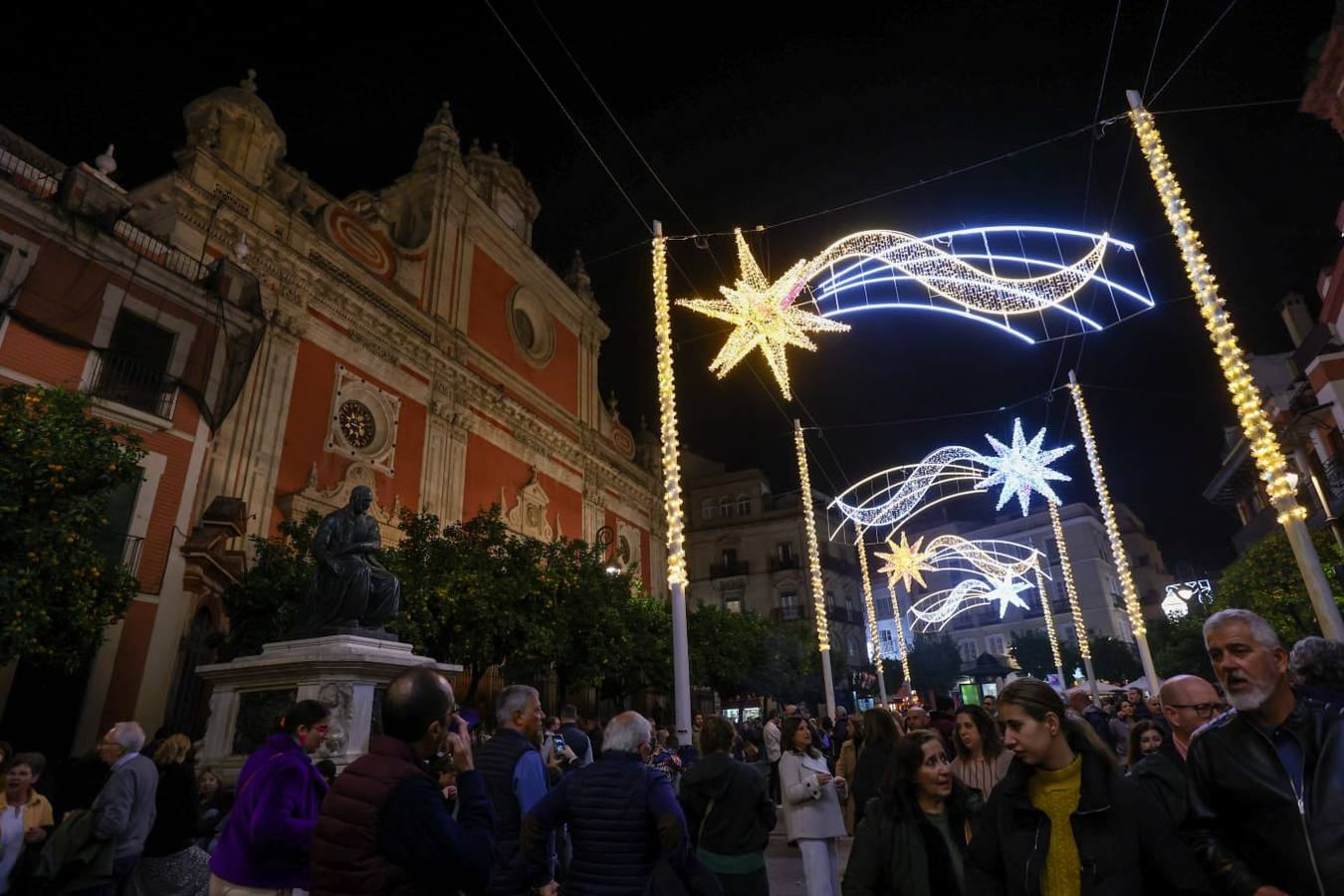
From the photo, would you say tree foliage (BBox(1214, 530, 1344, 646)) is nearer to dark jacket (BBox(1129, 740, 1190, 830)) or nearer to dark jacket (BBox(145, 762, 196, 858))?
dark jacket (BBox(1129, 740, 1190, 830))

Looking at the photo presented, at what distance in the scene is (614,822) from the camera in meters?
3.37

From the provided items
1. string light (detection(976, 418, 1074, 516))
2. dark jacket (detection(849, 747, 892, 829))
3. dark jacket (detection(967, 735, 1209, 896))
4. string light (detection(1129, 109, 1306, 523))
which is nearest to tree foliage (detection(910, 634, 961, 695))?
string light (detection(976, 418, 1074, 516))

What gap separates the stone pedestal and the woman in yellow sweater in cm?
543

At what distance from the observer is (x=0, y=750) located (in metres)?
5.85

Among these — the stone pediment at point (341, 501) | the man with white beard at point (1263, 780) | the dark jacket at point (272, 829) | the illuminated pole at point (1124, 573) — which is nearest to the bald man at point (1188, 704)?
the man with white beard at point (1263, 780)

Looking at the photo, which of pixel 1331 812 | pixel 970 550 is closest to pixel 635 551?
A: pixel 970 550

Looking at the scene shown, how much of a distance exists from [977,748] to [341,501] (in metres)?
16.1

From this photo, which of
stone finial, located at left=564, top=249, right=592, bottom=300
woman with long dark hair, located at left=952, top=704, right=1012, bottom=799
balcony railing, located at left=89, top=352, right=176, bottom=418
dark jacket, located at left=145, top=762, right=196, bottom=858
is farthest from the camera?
stone finial, located at left=564, top=249, right=592, bottom=300

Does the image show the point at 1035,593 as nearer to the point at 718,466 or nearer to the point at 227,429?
the point at 718,466

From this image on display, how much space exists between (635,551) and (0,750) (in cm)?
2538

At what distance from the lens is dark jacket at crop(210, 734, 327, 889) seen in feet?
10.0

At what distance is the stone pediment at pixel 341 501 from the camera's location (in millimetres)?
16047

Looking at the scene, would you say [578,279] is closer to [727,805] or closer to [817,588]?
[817,588]

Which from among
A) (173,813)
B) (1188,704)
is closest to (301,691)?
(173,813)
